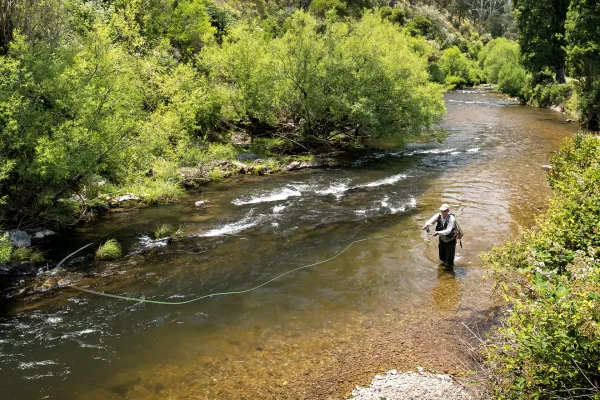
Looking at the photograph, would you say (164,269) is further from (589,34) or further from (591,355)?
(589,34)

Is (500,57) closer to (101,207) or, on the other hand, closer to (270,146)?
(270,146)

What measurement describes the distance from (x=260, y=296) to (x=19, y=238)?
9448mm

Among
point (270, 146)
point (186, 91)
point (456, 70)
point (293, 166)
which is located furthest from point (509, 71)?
point (186, 91)

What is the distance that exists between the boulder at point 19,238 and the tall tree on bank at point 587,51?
145 ft

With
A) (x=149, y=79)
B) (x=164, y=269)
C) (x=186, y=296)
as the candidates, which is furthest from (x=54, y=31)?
(x=186, y=296)

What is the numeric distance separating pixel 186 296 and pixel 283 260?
12.1 feet

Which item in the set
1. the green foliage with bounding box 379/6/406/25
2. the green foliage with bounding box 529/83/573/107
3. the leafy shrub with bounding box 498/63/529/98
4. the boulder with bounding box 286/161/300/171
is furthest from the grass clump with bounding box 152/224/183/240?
the green foliage with bounding box 379/6/406/25

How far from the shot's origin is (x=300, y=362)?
9180 millimetres

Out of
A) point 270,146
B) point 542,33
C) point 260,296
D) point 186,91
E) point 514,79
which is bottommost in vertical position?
point 260,296

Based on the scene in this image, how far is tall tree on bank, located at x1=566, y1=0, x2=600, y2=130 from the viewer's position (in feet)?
119

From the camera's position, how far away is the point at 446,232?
511 inches

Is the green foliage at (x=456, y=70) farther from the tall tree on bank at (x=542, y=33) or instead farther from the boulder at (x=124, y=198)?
the boulder at (x=124, y=198)

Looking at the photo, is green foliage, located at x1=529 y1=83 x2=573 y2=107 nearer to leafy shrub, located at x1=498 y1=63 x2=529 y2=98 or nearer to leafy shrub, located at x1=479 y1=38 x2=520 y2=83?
leafy shrub, located at x1=498 y1=63 x2=529 y2=98

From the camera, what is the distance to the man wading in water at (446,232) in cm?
1304
